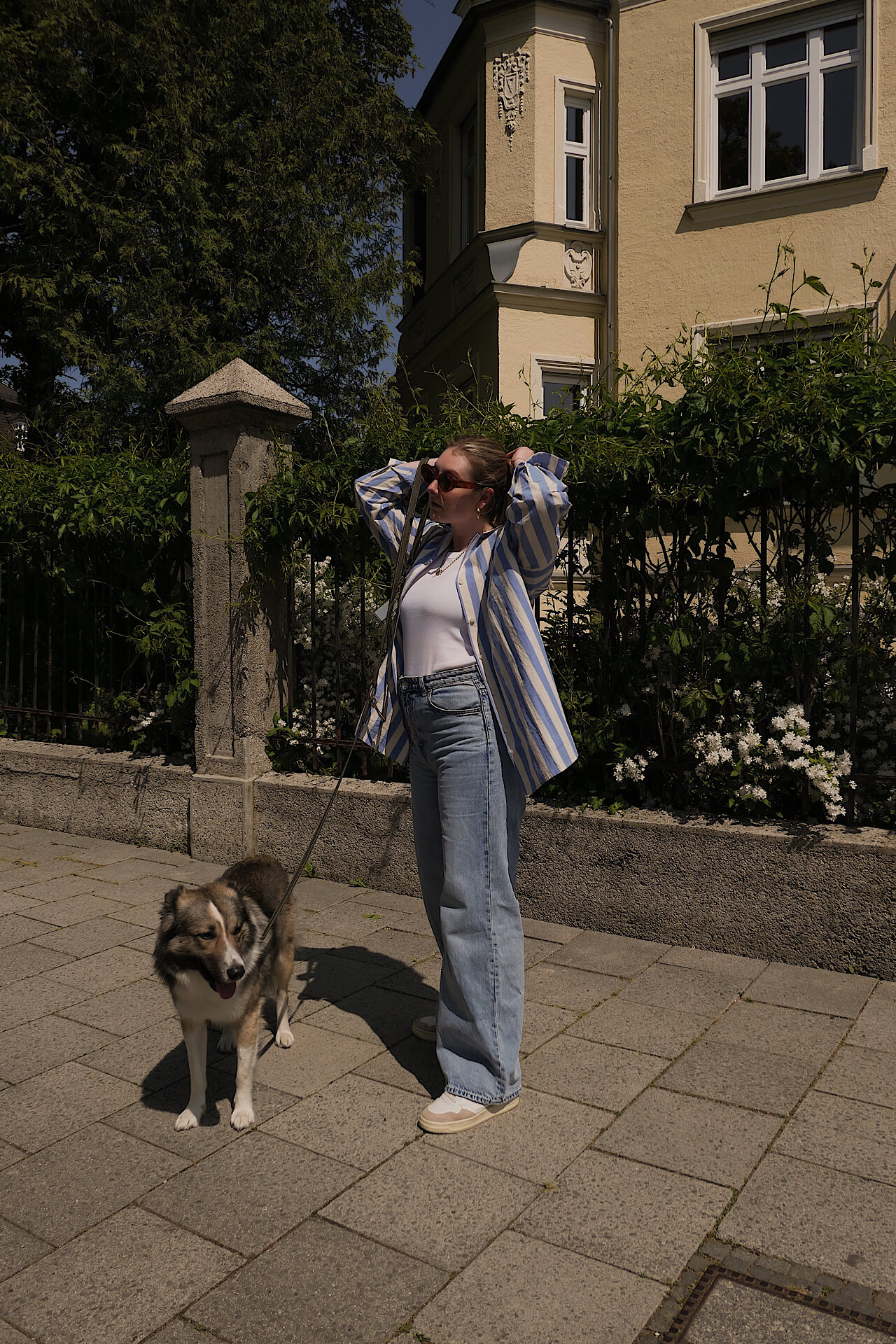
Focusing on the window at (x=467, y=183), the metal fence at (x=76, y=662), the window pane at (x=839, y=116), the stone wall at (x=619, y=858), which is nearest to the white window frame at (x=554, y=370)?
the window at (x=467, y=183)

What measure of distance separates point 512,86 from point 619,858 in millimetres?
13092

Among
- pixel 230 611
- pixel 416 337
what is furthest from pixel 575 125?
pixel 230 611

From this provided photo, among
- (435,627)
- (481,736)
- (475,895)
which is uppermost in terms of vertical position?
(435,627)

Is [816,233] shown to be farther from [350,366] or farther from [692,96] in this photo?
[350,366]

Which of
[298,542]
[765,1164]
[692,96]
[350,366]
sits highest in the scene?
[692,96]

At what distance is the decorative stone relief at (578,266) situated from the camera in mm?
13867

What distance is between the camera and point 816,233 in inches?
474

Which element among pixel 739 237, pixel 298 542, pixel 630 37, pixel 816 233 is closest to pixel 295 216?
pixel 630 37

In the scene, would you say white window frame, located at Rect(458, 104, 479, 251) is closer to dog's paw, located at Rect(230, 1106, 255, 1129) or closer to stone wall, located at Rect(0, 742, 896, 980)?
stone wall, located at Rect(0, 742, 896, 980)

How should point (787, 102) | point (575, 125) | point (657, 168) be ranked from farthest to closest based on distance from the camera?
point (575, 125) → point (657, 168) → point (787, 102)

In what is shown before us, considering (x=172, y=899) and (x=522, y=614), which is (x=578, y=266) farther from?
(x=172, y=899)

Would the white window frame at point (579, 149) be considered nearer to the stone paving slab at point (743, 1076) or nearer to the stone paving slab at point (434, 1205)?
the stone paving slab at point (743, 1076)

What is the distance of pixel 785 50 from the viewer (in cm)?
1266

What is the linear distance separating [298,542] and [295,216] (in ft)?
33.7
